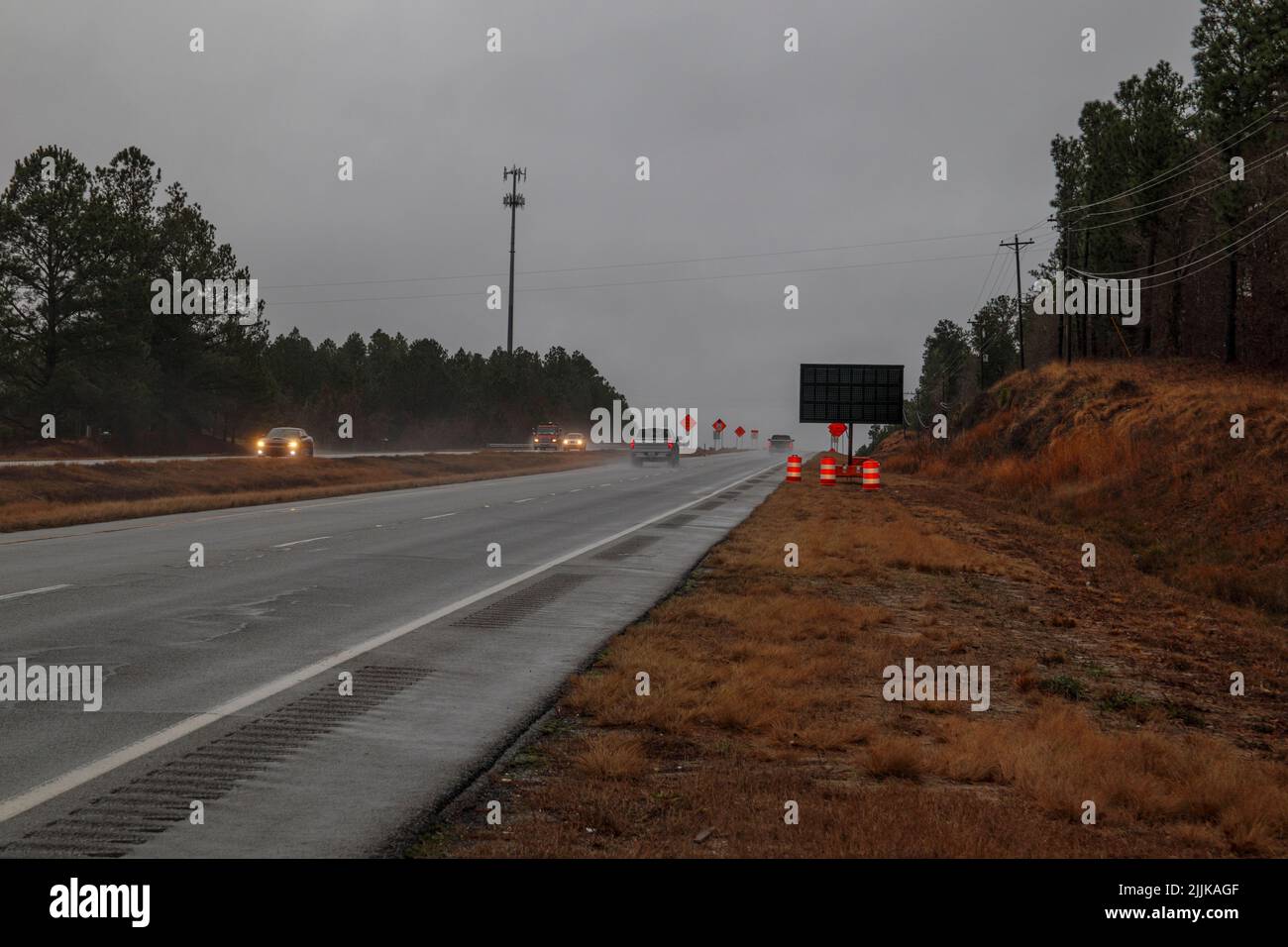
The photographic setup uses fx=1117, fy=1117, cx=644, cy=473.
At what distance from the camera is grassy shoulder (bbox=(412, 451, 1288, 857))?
508 centimetres

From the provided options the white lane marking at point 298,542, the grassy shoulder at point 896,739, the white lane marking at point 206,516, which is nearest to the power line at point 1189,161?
the white lane marking at point 206,516

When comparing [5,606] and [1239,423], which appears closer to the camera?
[5,606]

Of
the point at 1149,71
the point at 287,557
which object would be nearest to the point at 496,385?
the point at 1149,71

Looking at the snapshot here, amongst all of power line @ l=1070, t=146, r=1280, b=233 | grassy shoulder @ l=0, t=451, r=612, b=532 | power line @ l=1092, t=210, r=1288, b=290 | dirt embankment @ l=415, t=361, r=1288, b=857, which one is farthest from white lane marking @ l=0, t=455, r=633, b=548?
power line @ l=1070, t=146, r=1280, b=233

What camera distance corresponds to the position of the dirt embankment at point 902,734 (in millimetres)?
5102

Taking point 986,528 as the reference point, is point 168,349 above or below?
above

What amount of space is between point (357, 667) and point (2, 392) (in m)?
52.1

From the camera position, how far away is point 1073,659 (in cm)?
1013

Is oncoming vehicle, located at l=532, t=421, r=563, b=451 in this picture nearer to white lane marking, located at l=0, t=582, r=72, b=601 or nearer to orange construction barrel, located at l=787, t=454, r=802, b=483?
orange construction barrel, located at l=787, t=454, r=802, b=483

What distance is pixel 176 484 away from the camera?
35.2m

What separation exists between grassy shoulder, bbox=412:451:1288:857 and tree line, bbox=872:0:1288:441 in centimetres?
3737

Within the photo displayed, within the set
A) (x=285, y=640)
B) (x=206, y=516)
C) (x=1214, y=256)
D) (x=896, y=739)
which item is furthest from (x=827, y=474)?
(x=896, y=739)

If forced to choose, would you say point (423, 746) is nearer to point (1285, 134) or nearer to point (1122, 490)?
point (1122, 490)

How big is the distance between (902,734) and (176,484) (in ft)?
106
